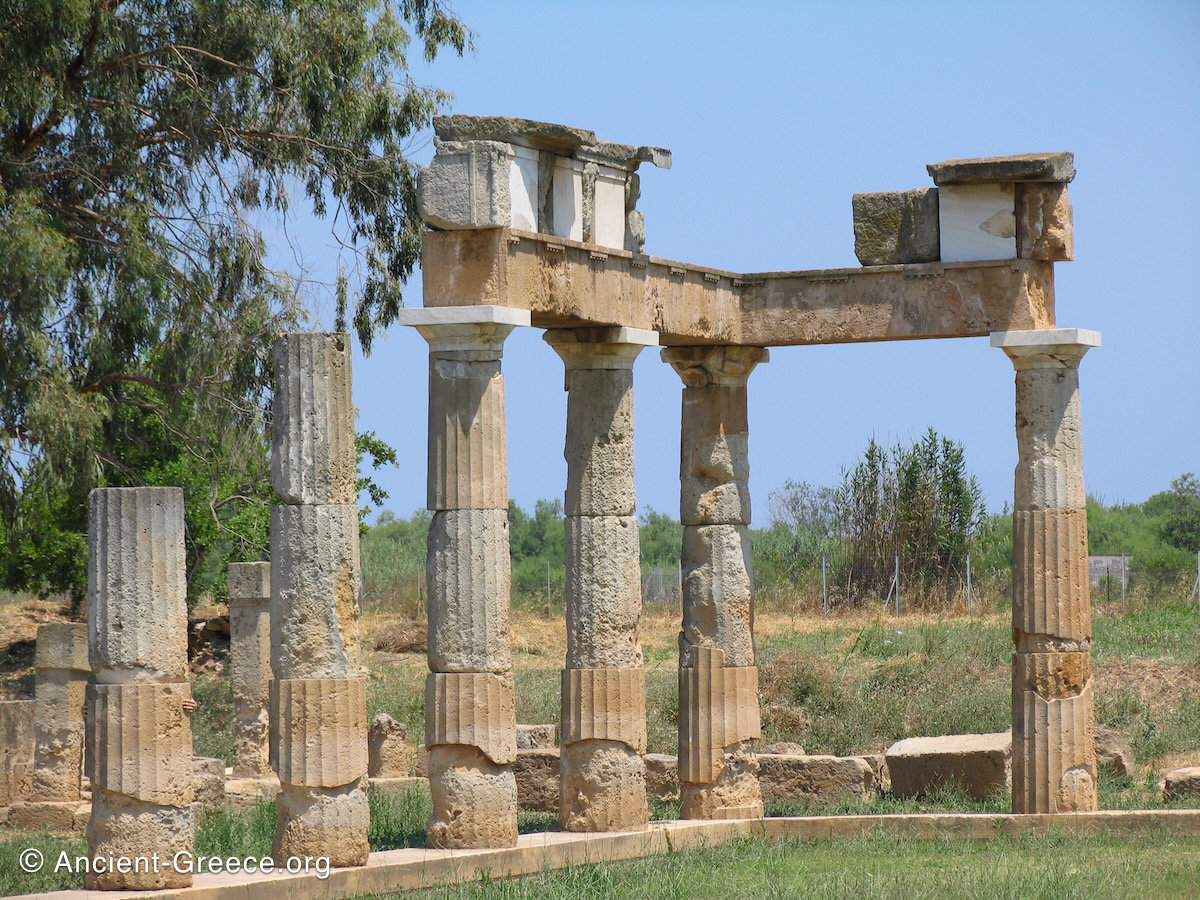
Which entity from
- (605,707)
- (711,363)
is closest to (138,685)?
(605,707)

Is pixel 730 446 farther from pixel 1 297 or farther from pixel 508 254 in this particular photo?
pixel 1 297

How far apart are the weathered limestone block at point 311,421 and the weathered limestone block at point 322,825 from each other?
1.97 m

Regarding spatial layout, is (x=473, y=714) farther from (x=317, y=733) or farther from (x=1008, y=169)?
(x=1008, y=169)

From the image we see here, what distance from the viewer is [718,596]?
17422 mm

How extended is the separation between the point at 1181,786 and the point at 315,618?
894 centimetres

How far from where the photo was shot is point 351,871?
13.0 m

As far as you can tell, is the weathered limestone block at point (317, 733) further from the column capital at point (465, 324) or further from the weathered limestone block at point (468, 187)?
the weathered limestone block at point (468, 187)

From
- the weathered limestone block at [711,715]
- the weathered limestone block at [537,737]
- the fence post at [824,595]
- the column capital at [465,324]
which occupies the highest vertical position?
the column capital at [465,324]

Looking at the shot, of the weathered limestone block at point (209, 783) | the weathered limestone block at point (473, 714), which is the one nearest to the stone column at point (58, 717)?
the weathered limestone block at point (209, 783)

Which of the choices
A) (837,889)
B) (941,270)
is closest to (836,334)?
(941,270)

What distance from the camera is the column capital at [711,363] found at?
17734 mm

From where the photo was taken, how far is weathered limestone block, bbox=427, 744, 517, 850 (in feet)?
46.4

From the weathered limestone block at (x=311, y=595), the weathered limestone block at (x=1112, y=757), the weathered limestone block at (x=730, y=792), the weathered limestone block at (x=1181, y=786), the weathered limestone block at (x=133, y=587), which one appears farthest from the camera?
the weathered limestone block at (x=1112, y=757)

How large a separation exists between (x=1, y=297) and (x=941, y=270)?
10500 millimetres
